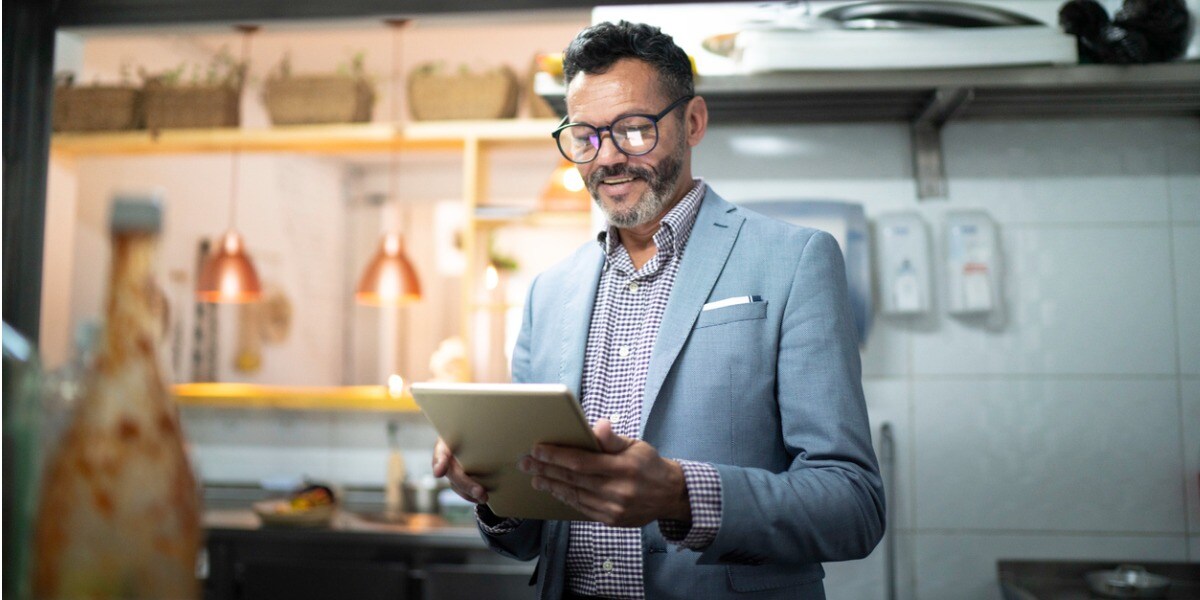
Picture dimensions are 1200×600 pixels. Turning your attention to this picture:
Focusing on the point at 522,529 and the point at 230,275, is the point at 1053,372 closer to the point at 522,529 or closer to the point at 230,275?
the point at 522,529

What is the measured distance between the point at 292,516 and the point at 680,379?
213cm

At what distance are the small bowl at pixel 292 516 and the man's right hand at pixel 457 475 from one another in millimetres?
1968

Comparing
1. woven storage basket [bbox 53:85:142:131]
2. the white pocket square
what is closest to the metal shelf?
the white pocket square

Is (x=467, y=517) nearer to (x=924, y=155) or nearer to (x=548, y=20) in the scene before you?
(x=548, y=20)

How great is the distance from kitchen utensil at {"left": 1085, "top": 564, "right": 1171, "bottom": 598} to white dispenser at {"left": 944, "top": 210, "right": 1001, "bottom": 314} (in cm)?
68

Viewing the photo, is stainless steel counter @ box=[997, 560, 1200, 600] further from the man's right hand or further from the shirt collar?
the man's right hand

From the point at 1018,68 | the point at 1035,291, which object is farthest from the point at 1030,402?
the point at 1018,68

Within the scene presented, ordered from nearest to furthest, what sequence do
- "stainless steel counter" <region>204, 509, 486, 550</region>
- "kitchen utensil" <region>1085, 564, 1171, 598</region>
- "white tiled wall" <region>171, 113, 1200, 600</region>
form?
"kitchen utensil" <region>1085, 564, 1171, 598</region>
"white tiled wall" <region>171, 113, 1200, 600</region>
"stainless steel counter" <region>204, 509, 486, 550</region>

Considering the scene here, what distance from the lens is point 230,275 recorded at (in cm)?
397

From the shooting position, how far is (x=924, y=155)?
229cm

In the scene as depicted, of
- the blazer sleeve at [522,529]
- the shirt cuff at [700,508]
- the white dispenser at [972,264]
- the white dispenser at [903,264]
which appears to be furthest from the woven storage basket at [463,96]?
the shirt cuff at [700,508]

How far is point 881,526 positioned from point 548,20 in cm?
180

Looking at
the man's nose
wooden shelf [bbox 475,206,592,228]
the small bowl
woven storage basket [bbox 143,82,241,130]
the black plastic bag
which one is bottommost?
the small bowl

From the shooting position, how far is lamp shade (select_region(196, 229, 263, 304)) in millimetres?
3961
